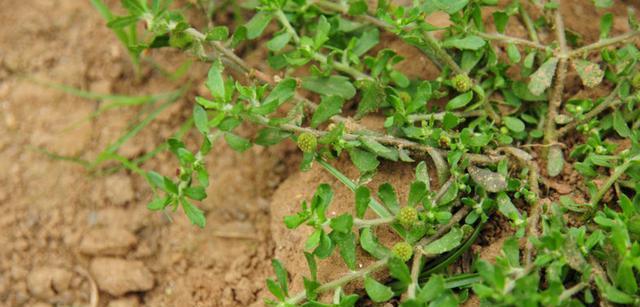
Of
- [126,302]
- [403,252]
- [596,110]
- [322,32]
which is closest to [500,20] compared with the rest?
[596,110]

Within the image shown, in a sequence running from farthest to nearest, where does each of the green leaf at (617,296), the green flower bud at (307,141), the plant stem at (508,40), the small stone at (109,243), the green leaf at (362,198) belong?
the small stone at (109,243), the plant stem at (508,40), the green flower bud at (307,141), the green leaf at (362,198), the green leaf at (617,296)

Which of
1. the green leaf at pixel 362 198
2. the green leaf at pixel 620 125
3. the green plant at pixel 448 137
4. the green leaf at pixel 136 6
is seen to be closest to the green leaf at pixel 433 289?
the green plant at pixel 448 137

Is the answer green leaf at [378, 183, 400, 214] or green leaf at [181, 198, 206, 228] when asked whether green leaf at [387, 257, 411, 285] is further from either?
green leaf at [181, 198, 206, 228]

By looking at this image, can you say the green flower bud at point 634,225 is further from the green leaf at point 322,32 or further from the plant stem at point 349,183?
the green leaf at point 322,32

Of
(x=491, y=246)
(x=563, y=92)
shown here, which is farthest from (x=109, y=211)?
(x=563, y=92)

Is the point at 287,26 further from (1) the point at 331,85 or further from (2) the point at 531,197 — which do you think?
(2) the point at 531,197
